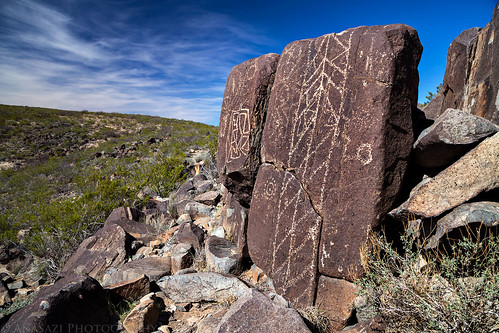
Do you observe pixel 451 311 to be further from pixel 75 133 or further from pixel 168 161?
pixel 75 133

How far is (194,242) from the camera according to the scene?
504cm

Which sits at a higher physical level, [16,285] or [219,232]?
[219,232]

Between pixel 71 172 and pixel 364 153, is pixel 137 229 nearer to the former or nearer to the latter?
pixel 364 153

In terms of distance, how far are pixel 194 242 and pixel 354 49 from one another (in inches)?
145

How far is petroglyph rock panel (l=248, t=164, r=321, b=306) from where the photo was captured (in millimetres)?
3373

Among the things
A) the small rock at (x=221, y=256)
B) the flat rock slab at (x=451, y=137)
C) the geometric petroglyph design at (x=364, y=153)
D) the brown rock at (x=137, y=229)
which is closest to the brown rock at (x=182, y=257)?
the small rock at (x=221, y=256)

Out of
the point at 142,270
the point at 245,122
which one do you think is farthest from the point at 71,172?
the point at 245,122

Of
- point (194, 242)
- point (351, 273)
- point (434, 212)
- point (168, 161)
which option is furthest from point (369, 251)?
point (168, 161)

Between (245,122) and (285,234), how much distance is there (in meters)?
1.66

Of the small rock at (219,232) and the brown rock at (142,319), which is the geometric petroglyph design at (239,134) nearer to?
the small rock at (219,232)

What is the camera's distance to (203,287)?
12.5 ft

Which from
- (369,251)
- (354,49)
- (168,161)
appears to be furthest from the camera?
(168,161)

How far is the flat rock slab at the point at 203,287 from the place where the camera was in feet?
12.2

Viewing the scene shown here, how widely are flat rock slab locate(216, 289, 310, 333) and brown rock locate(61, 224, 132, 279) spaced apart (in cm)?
307
